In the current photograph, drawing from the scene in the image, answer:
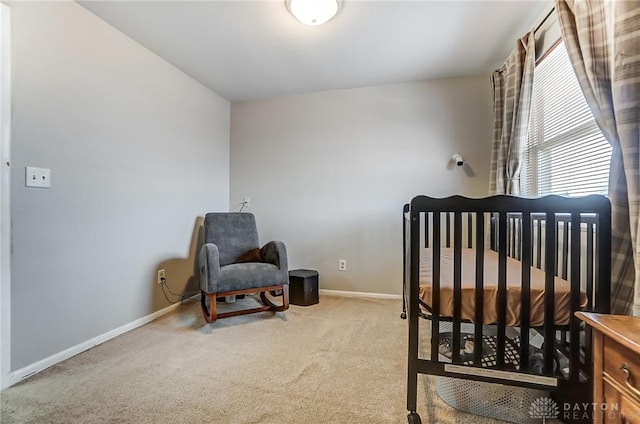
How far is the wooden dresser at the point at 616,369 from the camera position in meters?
0.69

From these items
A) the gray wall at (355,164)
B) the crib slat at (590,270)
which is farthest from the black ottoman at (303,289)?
the crib slat at (590,270)

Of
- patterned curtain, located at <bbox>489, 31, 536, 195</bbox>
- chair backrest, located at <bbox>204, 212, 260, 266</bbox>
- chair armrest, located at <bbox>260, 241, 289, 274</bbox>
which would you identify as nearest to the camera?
patterned curtain, located at <bbox>489, 31, 536, 195</bbox>

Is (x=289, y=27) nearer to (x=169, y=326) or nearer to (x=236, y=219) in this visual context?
(x=236, y=219)

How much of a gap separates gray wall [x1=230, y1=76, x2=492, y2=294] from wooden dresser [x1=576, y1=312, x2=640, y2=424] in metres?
2.13

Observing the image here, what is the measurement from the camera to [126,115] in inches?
84.5

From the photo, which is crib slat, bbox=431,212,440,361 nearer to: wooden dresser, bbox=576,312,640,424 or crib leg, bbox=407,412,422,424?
crib leg, bbox=407,412,422,424

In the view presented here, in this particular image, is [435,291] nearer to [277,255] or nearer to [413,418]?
[413,418]

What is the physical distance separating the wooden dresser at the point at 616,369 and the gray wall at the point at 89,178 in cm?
249

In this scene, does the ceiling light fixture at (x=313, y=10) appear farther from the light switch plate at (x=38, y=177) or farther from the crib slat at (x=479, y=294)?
the light switch plate at (x=38, y=177)

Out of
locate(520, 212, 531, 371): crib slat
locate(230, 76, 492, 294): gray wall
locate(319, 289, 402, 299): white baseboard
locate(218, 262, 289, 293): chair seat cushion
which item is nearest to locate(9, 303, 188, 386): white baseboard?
locate(218, 262, 289, 293): chair seat cushion

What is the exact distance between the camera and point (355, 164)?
3059 millimetres

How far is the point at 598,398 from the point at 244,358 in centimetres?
160

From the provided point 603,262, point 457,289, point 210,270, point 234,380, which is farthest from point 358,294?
point 603,262

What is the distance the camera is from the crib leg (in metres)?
1.18
